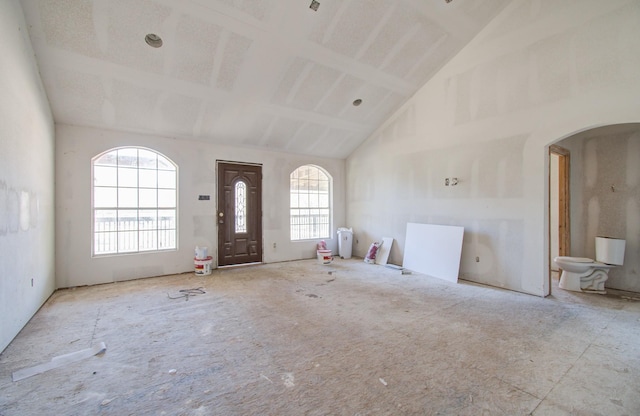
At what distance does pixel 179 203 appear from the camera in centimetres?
545

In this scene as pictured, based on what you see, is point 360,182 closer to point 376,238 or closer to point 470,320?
point 376,238

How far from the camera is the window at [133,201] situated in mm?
4844

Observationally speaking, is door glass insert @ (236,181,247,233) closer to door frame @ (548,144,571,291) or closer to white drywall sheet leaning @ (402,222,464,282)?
white drywall sheet leaning @ (402,222,464,282)

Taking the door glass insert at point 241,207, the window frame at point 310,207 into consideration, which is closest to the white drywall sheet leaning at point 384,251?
the window frame at point 310,207

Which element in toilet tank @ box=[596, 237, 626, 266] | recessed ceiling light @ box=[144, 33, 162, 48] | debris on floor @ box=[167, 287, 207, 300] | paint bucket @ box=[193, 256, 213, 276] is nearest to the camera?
recessed ceiling light @ box=[144, 33, 162, 48]

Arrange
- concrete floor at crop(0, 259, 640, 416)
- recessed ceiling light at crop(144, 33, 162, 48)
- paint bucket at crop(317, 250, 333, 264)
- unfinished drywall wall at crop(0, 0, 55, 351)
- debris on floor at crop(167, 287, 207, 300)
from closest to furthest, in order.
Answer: concrete floor at crop(0, 259, 640, 416)
unfinished drywall wall at crop(0, 0, 55, 351)
recessed ceiling light at crop(144, 33, 162, 48)
debris on floor at crop(167, 287, 207, 300)
paint bucket at crop(317, 250, 333, 264)

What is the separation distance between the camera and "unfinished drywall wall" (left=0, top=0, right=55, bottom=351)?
2.56 m

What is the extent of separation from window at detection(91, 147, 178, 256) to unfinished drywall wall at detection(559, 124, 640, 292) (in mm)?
7113

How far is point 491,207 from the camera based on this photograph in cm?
459

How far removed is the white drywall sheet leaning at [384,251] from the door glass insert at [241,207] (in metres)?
2.98

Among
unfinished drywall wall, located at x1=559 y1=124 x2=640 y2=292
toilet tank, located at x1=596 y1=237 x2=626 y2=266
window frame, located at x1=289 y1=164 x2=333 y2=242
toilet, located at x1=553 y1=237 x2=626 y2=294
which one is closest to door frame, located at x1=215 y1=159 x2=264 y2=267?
window frame, located at x1=289 y1=164 x2=333 y2=242

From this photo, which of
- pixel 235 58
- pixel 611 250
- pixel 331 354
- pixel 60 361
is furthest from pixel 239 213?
pixel 611 250

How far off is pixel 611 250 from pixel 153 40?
6943 mm

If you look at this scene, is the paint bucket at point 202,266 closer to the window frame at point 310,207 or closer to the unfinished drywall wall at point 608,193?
the window frame at point 310,207
